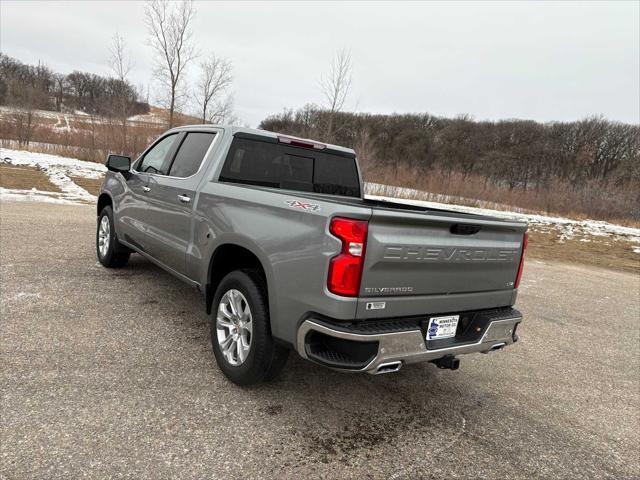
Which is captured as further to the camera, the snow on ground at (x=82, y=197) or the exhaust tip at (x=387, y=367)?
the snow on ground at (x=82, y=197)

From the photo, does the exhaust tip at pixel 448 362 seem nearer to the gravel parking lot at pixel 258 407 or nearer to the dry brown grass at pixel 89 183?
the gravel parking lot at pixel 258 407

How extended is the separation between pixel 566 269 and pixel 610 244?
20.5ft

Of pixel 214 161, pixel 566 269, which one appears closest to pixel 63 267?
pixel 214 161

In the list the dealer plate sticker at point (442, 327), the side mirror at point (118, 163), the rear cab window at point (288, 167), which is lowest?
the dealer plate sticker at point (442, 327)

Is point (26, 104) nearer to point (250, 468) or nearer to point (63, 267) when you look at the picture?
point (63, 267)

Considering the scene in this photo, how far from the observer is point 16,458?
7.25 ft

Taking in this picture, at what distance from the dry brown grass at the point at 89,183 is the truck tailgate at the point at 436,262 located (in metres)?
13.7

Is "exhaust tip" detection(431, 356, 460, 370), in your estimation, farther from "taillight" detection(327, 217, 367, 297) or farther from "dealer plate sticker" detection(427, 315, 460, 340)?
"taillight" detection(327, 217, 367, 297)

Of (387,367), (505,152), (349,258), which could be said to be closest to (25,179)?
(349,258)

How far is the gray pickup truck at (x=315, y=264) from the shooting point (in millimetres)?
2383

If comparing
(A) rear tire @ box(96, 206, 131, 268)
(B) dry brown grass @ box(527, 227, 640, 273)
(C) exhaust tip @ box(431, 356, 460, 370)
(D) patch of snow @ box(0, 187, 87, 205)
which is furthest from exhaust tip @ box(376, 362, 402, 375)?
(D) patch of snow @ box(0, 187, 87, 205)

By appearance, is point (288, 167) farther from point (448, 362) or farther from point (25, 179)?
point (25, 179)

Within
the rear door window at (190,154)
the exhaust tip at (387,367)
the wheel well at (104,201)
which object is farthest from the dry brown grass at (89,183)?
the exhaust tip at (387,367)

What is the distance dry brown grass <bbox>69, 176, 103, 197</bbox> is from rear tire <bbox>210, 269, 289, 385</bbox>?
12.5 m
